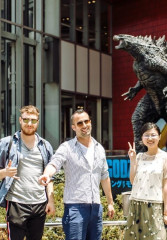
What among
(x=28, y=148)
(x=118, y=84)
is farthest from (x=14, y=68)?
(x=28, y=148)

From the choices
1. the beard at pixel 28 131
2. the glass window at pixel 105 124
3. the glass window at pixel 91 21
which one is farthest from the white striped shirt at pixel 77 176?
the glass window at pixel 105 124

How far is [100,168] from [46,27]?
596 inches

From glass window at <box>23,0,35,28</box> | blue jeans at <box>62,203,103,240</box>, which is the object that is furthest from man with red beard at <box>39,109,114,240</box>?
glass window at <box>23,0,35,28</box>

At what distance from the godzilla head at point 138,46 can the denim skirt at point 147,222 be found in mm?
3867

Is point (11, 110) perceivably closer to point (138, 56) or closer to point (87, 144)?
point (138, 56)

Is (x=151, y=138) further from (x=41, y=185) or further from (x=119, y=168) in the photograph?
(x=119, y=168)

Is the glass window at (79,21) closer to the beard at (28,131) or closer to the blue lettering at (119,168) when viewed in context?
the blue lettering at (119,168)

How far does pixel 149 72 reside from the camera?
7.88 metres

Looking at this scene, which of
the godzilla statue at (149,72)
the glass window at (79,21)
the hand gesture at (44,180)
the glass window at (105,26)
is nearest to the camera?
the hand gesture at (44,180)

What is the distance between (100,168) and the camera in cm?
432

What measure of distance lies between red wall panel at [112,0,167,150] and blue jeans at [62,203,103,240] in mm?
17395

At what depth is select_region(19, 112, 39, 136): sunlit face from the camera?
165 inches

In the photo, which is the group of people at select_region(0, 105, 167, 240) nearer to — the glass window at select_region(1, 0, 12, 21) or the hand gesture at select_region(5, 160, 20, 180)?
the hand gesture at select_region(5, 160, 20, 180)

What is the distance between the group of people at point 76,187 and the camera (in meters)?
4.13
